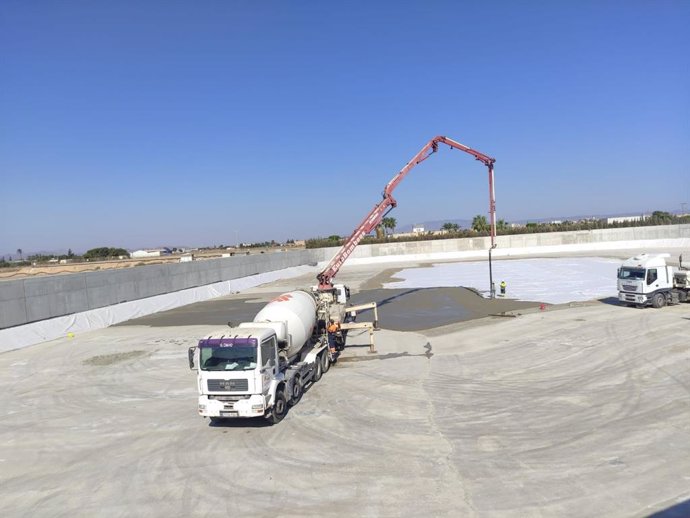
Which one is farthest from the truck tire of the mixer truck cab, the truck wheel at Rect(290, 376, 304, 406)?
the mixer truck cab

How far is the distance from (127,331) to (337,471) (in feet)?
85.8

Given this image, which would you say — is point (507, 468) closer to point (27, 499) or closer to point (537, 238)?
point (27, 499)

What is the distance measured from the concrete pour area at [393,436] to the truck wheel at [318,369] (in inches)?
11.3

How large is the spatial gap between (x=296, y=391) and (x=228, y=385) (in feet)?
10.2

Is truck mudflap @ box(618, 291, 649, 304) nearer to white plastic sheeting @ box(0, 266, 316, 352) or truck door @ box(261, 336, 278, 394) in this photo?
truck door @ box(261, 336, 278, 394)

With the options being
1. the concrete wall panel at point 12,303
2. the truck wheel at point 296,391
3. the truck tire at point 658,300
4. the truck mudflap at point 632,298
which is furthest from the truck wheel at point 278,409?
the truck tire at point 658,300

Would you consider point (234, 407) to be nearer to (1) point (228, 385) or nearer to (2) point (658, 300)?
(1) point (228, 385)

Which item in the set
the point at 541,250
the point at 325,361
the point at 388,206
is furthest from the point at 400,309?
the point at 541,250

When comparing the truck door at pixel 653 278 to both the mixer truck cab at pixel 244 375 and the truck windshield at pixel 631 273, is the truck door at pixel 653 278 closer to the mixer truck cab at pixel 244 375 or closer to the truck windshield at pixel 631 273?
the truck windshield at pixel 631 273

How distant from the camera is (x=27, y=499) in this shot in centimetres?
1093

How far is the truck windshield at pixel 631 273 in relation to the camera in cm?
2889

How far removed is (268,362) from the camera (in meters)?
14.1

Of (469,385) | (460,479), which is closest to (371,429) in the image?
(460,479)

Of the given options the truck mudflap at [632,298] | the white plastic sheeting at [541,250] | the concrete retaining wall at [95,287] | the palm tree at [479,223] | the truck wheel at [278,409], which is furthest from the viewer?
the palm tree at [479,223]
